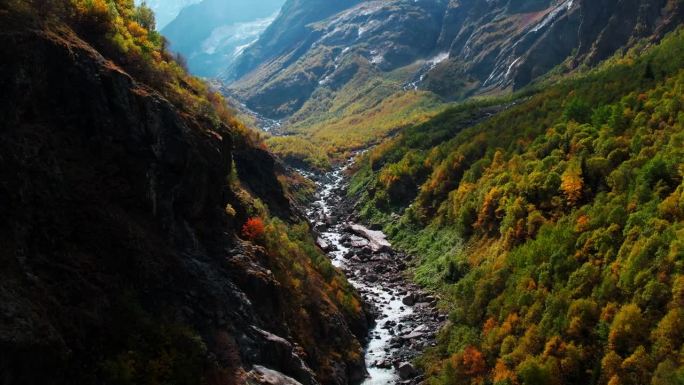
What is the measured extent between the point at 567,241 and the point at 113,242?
42.0 m

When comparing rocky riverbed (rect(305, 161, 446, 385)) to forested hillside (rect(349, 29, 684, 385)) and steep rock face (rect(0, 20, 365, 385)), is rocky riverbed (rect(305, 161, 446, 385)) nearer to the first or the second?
forested hillside (rect(349, 29, 684, 385))

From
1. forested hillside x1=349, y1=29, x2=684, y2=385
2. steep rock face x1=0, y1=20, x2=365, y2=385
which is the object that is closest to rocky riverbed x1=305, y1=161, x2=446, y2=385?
forested hillside x1=349, y1=29, x2=684, y2=385

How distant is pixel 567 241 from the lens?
181ft

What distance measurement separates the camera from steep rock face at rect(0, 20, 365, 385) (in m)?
28.3

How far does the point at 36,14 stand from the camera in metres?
35.9

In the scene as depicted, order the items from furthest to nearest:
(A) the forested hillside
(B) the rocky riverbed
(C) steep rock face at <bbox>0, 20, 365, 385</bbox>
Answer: (B) the rocky riverbed, (A) the forested hillside, (C) steep rock face at <bbox>0, 20, 365, 385</bbox>

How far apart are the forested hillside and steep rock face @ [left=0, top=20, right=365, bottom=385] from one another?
19302mm

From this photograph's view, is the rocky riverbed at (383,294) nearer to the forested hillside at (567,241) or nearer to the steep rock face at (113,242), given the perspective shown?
the forested hillside at (567,241)

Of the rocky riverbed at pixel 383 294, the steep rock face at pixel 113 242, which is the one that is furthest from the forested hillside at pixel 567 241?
the steep rock face at pixel 113 242

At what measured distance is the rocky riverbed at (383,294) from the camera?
2341 inches

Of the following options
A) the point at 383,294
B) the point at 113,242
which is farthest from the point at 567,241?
the point at 113,242

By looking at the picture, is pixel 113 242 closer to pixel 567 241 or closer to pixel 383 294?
pixel 567 241

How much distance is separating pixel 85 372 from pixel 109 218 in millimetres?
10111

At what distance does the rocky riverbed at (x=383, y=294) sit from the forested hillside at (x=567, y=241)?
9.44ft
